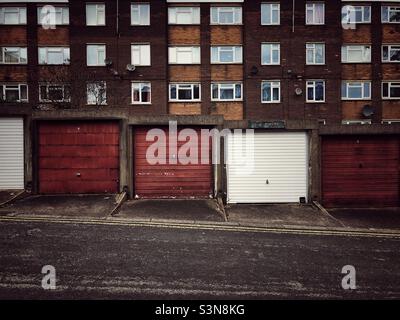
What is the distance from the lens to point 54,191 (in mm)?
12109

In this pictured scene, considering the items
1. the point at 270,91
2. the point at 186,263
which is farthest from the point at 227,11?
the point at 186,263

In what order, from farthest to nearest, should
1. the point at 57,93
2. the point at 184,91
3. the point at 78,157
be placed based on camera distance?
1. the point at 184,91
2. the point at 57,93
3. the point at 78,157

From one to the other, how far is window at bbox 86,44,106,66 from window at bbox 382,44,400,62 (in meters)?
23.5

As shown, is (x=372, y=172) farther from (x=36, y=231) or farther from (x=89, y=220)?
(x=36, y=231)

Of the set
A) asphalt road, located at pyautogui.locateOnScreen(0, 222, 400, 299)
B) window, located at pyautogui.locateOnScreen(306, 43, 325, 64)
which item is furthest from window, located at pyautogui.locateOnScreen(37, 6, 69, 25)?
asphalt road, located at pyautogui.locateOnScreen(0, 222, 400, 299)

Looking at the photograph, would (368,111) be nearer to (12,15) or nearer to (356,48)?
(356,48)

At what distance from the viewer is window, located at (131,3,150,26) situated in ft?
86.4

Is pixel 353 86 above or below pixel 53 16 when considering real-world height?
below

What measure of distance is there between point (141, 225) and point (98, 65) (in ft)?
68.6

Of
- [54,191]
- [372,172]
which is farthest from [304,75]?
[54,191]

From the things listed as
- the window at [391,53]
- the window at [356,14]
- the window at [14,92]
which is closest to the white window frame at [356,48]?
the window at [391,53]

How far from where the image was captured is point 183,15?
87.3 ft

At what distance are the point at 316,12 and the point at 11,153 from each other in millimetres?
25429

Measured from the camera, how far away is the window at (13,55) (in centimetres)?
2656
